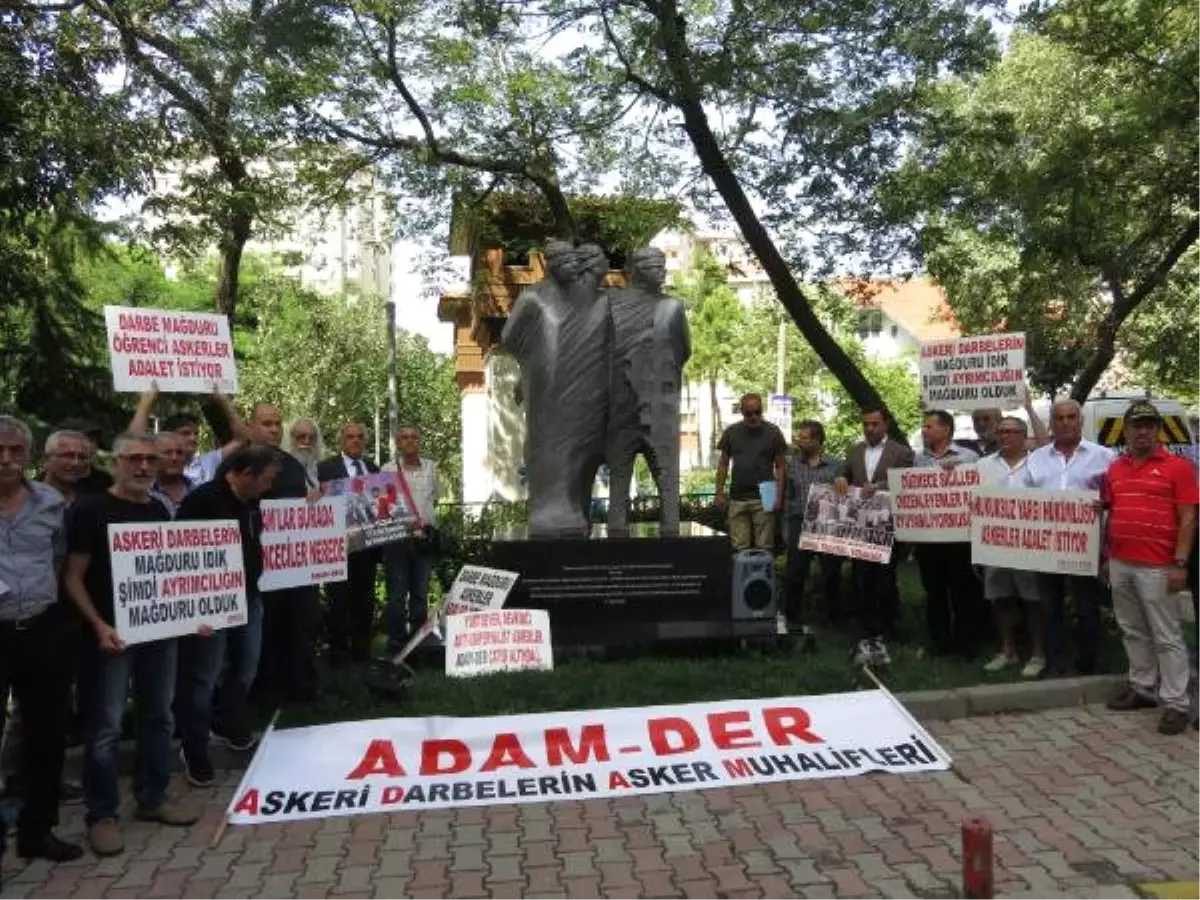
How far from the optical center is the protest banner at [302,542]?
6.47m

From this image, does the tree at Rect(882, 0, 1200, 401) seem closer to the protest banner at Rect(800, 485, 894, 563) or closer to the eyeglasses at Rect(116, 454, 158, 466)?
the protest banner at Rect(800, 485, 894, 563)

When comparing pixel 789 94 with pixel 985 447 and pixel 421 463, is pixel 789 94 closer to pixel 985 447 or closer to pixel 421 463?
pixel 985 447

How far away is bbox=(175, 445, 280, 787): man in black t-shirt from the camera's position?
544 centimetres

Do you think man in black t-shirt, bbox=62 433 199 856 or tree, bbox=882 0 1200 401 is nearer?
man in black t-shirt, bbox=62 433 199 856

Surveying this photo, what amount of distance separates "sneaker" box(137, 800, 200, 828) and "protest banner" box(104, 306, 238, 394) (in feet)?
7.69

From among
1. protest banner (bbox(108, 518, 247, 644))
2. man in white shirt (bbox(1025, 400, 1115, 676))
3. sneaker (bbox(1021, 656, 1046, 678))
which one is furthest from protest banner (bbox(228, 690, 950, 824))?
man in white shirt (bbox(1025, 400, 1115, 676))

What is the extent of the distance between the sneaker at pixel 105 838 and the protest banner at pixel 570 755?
509mm

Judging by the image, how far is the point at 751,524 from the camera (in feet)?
30.8

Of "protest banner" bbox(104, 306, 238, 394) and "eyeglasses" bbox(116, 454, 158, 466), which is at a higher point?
"protest banner" bbox(104, 306, 238, 394)

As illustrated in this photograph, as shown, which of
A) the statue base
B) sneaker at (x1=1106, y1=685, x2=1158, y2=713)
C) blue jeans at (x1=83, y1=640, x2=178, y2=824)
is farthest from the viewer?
the statue base

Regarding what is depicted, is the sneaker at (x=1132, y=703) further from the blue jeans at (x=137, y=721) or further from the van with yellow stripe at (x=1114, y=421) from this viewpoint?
the van with yellow stripe at (x=1114, y=421)

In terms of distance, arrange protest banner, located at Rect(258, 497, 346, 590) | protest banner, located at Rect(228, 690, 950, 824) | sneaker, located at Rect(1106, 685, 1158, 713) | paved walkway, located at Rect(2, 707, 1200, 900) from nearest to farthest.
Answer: paved walkway, located at Rect(2, 707, 1200, 900), protest banner, located at Rect(228, 690, 950, 824), protest banner, located at Rect(258, 497, 346, 590), sneaker, located at Rect(1106, 685, 1158, 713)

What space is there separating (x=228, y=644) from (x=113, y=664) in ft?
3.88

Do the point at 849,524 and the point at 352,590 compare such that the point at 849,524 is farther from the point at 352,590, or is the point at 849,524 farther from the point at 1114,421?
the point at 1114,421
